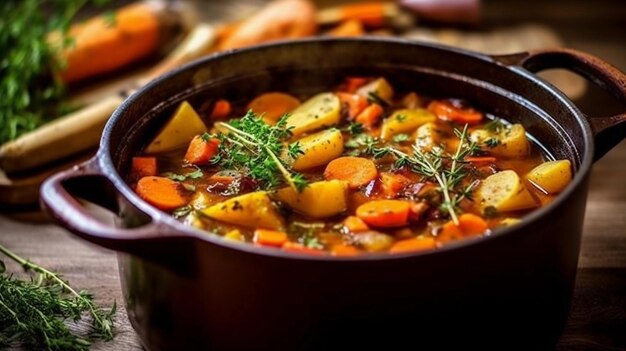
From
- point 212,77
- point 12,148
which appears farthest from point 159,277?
point 12,148

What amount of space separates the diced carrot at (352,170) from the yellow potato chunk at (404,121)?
226 mm

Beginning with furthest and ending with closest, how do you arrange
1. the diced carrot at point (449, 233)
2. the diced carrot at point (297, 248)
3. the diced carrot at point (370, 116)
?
1. the diced carrot at point (370, 116)
2. the diced carrot at point (449, 233)
3. the diced carrot at point (297, 248)

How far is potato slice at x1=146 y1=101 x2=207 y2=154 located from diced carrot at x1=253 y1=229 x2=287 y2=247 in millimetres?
600

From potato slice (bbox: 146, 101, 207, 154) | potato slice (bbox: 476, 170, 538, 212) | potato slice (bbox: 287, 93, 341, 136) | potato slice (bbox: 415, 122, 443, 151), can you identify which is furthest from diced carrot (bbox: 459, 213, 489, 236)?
potato slice (bbox: 146, 101, 207, 154)

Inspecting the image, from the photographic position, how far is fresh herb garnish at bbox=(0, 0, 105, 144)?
318 cm

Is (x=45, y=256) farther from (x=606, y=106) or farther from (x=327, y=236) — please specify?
(x=606, y=106)

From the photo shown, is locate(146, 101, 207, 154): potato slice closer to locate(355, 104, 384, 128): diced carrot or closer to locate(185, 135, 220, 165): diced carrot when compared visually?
locate(185, 135, 220, 165): diced carrot

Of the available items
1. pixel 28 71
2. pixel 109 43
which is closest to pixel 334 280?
pixel 28 71

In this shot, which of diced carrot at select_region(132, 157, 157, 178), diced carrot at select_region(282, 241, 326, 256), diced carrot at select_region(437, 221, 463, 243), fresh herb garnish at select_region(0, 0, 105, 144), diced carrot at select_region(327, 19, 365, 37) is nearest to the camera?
diced carrot at select_region(282, 241, 326, 256)

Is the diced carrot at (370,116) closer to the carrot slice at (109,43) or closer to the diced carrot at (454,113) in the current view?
the diced carrot at (454,113)

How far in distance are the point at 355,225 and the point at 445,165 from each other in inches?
16.0

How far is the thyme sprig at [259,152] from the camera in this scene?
2.16 m

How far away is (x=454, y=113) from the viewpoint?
2625mm

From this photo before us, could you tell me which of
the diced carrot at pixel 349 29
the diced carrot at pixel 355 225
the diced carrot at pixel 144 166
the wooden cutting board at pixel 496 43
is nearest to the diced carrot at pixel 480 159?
the diced carrot at pixel 355 225
